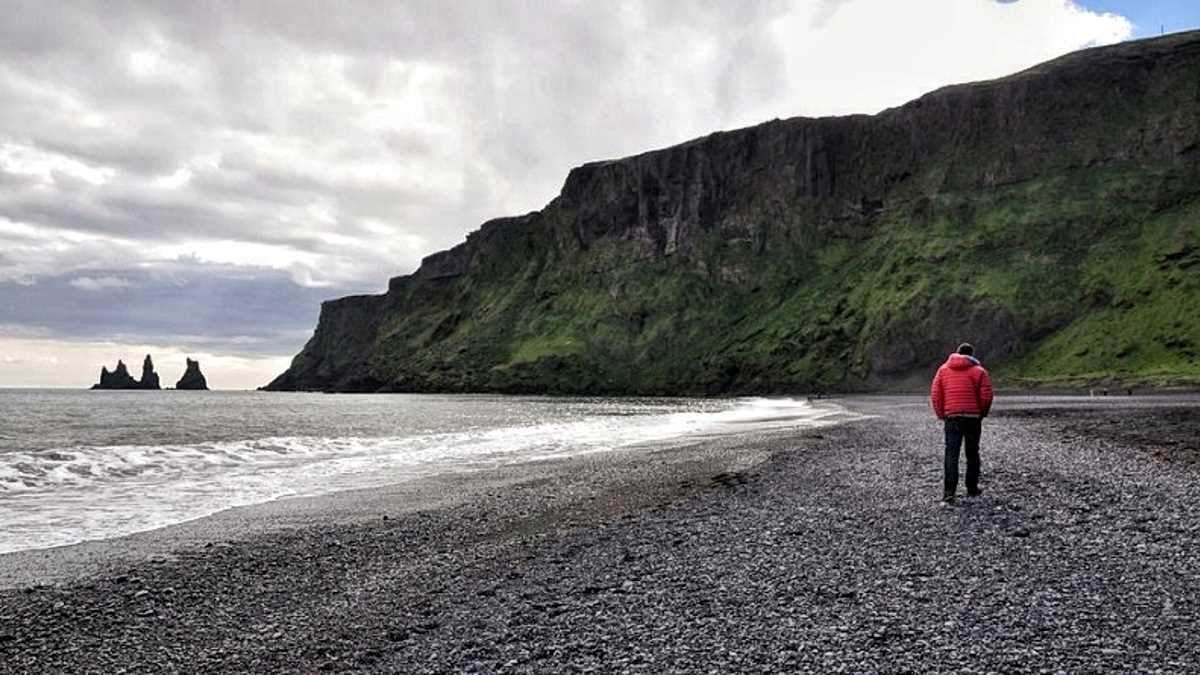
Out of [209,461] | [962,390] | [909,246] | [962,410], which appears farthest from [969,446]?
[909,246]

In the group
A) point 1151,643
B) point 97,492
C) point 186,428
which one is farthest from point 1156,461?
point 186,428

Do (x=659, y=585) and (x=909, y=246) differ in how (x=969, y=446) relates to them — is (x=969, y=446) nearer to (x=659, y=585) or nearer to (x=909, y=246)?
(x=659, y=585)

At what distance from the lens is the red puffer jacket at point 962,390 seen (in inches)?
628

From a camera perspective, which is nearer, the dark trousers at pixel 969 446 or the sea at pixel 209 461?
the dark trousers at pixel 969 446

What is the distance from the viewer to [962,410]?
16.0 meters

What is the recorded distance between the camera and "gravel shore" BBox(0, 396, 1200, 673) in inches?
311

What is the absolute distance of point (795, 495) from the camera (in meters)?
18.2

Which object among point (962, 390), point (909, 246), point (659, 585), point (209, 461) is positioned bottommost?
point (209, 461)

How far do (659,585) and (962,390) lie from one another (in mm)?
9098

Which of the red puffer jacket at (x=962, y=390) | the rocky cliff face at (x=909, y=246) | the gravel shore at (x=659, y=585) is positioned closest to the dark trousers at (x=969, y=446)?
the red puffer jacket at (x=962, y=390)

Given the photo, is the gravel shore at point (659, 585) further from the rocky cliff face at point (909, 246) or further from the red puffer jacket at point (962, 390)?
the rocky cliff face at point (909, 246)

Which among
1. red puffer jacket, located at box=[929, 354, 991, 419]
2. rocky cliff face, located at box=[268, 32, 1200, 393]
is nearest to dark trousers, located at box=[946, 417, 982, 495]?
red puffer jacket, located at box=[929, 354, 991, 419]

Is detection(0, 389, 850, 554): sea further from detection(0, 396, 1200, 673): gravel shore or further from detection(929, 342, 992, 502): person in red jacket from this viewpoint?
detection(929, 342, 992, 502): person in red jacket

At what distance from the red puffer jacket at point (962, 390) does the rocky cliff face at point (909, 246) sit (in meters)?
95.4
